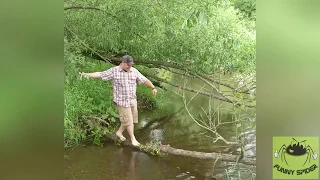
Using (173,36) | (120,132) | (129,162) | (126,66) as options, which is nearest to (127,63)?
(126,66)

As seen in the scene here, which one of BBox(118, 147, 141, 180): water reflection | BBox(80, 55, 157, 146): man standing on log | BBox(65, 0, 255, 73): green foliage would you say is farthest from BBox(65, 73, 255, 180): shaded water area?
BBox(65, 0, 255, 73): green foliage

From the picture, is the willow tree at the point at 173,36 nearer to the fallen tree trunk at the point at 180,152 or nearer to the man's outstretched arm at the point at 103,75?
the man's outstretched arm at the point at 103,75

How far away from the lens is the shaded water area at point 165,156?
2809 millimetres

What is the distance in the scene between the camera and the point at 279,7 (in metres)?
2.68

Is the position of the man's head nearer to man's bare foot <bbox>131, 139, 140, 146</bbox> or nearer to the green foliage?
the green foliage

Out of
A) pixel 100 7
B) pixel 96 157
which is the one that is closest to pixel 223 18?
→ pixel 100 7

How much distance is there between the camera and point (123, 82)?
9.32 feet

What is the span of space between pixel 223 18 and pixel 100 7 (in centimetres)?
97

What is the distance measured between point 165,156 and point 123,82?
68 centimetres

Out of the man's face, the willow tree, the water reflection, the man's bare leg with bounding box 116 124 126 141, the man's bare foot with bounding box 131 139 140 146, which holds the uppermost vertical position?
the willow tree

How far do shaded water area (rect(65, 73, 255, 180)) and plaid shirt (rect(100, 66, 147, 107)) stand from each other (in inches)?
6.5

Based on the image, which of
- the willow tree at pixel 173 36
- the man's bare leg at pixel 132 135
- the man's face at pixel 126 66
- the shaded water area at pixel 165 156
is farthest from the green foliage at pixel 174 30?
the man's bare leg at pixel 132 135

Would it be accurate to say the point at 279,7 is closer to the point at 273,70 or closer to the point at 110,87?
the point at 273,70

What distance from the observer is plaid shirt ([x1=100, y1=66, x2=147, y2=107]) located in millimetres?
2834
